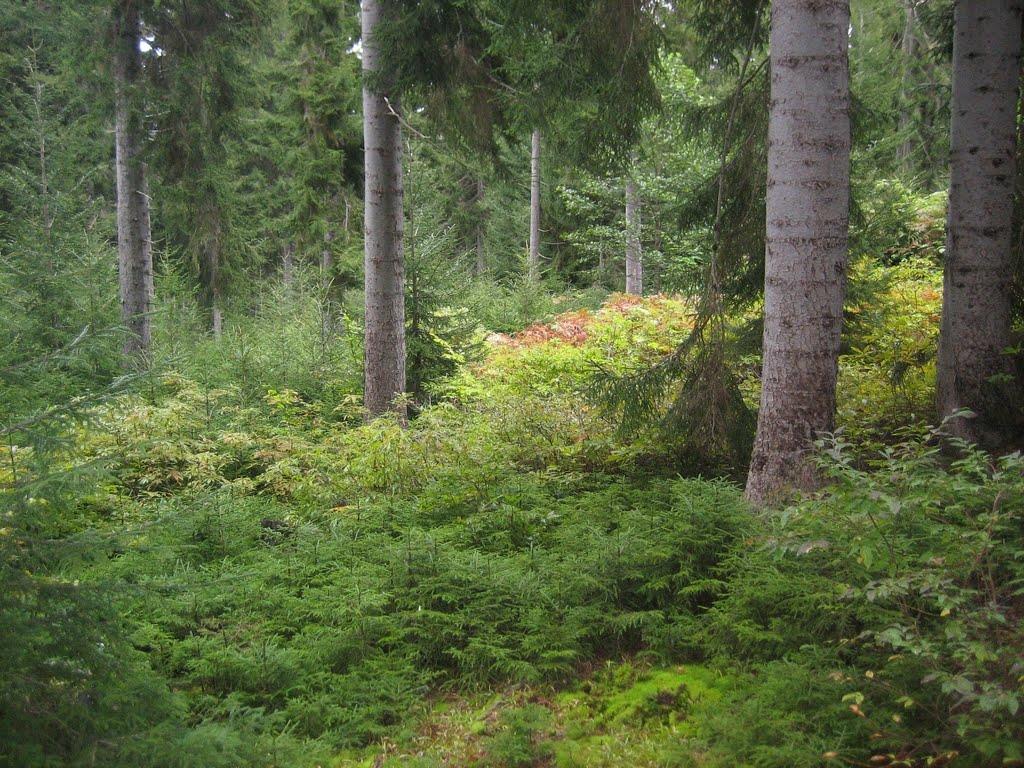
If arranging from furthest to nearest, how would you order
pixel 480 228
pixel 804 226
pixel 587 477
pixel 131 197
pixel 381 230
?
pixel 480 228, pixel 131 197, pixel 381 230, pixel 587 477, pixel 804 226

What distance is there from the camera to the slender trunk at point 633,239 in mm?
19031

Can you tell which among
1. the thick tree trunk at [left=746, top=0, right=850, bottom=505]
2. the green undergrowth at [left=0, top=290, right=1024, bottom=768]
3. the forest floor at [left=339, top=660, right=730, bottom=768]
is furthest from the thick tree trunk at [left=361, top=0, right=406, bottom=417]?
the forest floor at [left=339, top=660, right=730, bottom=768]

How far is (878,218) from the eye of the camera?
988 centimetres

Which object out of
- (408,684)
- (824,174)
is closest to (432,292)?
(824,174)

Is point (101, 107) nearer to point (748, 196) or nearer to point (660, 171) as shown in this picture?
point (748, 196)

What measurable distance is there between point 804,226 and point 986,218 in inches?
71.8

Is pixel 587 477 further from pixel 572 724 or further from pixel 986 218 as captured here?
pixel 986 218

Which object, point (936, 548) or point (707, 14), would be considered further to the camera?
point (707, 14)

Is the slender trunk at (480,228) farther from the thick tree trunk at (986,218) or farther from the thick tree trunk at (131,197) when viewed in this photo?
the thick tree trunk at (986,218)

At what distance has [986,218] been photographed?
5.57 meters

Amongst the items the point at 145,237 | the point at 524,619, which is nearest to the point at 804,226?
the point at 524,619

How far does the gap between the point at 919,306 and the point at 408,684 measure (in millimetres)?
7842

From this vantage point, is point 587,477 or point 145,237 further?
point 145,237

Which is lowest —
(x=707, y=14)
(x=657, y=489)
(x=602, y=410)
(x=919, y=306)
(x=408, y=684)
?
(x=408, y=684)
